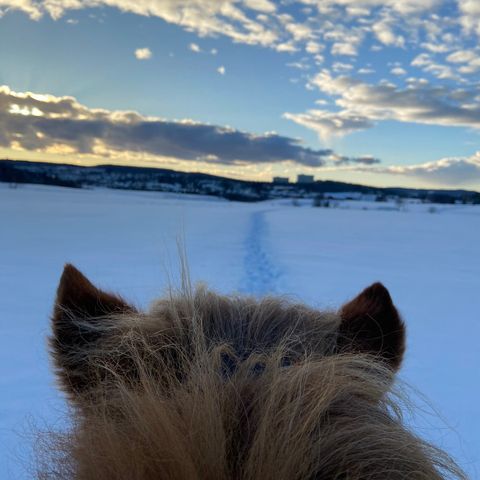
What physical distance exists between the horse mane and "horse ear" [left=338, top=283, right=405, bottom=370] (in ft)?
0.53

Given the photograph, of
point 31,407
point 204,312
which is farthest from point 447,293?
point 204,312

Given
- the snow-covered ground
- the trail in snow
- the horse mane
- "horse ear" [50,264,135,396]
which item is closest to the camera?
the horse mane

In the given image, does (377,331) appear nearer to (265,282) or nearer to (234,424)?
(234,424)

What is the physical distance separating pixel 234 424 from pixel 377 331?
719 mm

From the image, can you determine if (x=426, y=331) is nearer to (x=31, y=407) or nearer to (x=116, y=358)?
(x=31, y=407)

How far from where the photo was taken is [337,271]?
991cm

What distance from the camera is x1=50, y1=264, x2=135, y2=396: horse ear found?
1209mm

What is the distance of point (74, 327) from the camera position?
1.25 m

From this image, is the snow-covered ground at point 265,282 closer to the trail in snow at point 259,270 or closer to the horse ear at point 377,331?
the trail in snow at point 259,270

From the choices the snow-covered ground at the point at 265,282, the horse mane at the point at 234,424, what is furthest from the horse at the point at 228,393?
the snow-covered ground at the point at 265,282

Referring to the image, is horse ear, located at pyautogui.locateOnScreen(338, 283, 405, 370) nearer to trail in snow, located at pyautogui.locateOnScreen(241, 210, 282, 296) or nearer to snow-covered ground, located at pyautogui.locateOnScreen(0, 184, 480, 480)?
A: snow-covered ground, located at pyautogui.locateOnScreen(0, 184, 480, 480)

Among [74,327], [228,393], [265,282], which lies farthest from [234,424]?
[265,282]

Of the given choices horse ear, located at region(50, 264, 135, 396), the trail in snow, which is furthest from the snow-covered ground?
horse ear, located at region(50, 264, 135, 396)

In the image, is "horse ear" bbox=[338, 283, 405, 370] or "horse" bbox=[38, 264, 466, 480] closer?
"horse" bbox=[38, 264, 466, 480]
